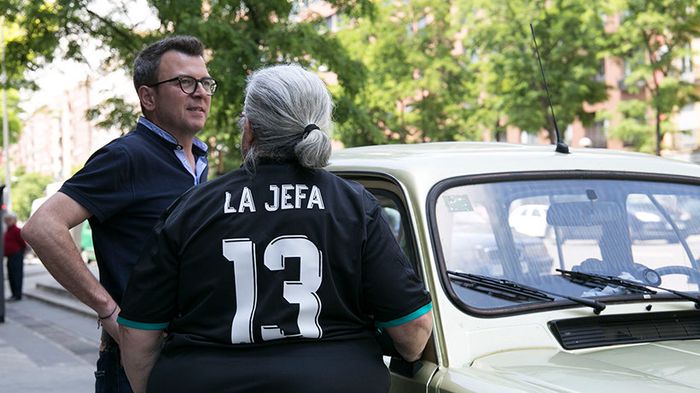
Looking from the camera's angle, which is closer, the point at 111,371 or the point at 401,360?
the point at 401,360

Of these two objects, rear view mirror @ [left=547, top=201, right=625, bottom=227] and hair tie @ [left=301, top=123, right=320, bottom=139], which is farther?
rear view mirror @ [left=547, top=201, right=625, bottom=227]

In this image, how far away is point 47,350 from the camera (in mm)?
11086

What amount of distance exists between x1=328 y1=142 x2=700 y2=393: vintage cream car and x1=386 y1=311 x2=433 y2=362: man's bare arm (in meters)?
0.22

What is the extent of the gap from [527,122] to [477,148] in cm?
3007

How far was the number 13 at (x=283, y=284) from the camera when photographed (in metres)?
2.28

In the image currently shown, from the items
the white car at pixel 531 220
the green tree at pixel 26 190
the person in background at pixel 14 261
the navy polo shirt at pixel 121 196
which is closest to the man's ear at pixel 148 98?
the navy polo shirt at pixel 121 196

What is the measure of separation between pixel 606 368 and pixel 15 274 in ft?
61.2

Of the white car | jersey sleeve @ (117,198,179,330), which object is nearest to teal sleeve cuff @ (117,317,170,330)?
jersey sleeve @ (117,198,179,330)

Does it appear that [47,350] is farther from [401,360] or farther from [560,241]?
[401,360]

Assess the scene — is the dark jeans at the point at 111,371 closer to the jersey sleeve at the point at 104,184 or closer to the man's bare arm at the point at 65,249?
the man's bare arm at the point at 65,249

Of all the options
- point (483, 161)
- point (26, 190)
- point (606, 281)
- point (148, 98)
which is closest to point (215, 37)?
point (148, 98)

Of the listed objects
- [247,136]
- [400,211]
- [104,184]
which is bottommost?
[400,211]

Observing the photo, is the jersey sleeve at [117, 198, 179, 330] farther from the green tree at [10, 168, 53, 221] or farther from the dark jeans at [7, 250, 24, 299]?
the green tree at [10, 168, 53, 221]

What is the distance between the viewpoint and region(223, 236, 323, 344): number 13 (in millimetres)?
2279
